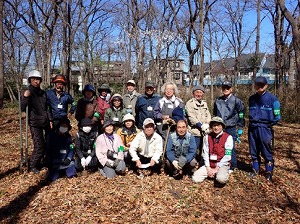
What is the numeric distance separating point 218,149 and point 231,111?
80 cm

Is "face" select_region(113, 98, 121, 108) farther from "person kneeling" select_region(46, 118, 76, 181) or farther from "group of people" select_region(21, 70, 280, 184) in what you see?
"person kneeling" select_region(46, 118, 76, 181)

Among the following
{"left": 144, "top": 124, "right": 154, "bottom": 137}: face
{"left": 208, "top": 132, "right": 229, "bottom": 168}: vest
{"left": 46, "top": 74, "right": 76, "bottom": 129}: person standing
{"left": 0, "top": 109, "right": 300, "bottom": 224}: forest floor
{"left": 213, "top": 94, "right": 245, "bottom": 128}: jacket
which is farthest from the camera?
{"left": 46, "top": 74, "right": 76, "bottom": 129}: person standing

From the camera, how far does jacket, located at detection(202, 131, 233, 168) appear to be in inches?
187

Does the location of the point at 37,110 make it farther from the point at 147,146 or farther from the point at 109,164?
the point at 147,146

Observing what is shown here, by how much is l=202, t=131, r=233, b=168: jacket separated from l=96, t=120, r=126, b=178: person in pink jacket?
1.52 metres

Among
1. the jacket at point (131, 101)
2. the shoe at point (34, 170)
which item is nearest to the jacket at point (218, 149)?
the jacket at point (131, 101)

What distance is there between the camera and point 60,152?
16.9 feet

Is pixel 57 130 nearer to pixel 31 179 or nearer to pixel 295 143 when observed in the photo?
pixel 31 179

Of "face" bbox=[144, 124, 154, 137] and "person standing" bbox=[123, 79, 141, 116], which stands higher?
"person standing" bbox=[123, 79, 141, 116]

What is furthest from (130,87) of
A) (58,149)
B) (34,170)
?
(34,170)

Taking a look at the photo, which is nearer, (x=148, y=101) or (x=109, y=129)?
(x=109, y=129)

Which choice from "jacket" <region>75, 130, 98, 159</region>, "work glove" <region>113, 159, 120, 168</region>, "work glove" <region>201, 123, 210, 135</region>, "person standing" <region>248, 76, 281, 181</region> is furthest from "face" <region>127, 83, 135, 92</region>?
"person standing" <region>248, 76, 281, 181</region>

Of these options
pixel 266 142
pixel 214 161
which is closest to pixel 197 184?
pixel 214 161

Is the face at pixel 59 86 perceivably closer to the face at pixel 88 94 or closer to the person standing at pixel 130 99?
the face at pixel 88 94
